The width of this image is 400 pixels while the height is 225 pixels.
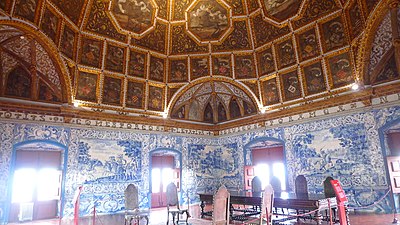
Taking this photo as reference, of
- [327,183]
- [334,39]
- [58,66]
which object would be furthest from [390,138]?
[58,66]

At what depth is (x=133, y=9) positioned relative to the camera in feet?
45.0

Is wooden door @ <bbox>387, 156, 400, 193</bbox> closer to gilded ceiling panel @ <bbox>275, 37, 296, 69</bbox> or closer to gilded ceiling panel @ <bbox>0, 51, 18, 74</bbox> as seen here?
gilded ceiling panel @ <bbox>275, 37, 296, 69</bbox>

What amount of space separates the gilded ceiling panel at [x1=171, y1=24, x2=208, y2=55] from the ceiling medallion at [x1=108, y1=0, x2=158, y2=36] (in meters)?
1.42

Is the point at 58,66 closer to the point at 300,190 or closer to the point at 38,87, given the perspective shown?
the point at 38,87

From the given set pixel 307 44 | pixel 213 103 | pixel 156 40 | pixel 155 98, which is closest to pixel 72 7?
pixel 156 40

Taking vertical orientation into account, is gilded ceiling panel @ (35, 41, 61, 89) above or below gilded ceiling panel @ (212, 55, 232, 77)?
below

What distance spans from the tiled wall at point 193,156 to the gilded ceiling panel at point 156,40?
15.7 feet

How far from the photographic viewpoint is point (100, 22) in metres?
13.5

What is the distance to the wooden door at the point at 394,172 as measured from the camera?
10.5m

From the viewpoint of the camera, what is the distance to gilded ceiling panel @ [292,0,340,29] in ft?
39.7

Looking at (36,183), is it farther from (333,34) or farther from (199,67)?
(333,34)

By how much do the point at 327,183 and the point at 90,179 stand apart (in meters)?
10.3

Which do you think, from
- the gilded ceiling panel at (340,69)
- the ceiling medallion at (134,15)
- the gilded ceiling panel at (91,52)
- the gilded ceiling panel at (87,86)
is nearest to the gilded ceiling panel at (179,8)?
the ceiling medallion at (134,15)

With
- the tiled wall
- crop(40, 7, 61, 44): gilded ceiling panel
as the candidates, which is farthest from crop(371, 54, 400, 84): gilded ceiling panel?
crop(40, 7, 61, 44): gilded ceiling panel
